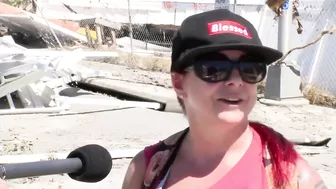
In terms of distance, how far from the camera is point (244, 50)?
200 cm

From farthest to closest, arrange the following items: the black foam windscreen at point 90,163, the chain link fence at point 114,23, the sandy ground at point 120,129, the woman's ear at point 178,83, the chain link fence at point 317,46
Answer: the chain link fence at point 114,23 < the chain link fence at point 317,46 < the sandy ground at point 120,129 < the woman's ear at point 178,83 < the black foam windscreen at point 90,163

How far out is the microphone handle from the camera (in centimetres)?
157

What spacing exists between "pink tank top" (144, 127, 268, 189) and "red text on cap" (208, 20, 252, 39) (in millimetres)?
368

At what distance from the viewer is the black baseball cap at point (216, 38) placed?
1976 mm

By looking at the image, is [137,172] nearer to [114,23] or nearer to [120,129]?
[120,129]

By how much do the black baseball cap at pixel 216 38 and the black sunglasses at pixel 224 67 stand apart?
→ 3 centimetres

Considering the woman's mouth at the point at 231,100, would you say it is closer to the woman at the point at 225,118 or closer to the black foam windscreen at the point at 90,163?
the woman at the point at 225,118

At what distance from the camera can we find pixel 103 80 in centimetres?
1281

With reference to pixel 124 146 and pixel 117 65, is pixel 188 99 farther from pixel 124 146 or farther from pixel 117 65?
pixel 117 65

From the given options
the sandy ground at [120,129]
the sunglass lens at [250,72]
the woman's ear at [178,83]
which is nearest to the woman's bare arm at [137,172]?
the woman's ear at [178,83]

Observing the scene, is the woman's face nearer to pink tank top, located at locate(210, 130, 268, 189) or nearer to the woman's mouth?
the woman's mouth

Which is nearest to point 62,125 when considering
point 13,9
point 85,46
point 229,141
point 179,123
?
point 179,123

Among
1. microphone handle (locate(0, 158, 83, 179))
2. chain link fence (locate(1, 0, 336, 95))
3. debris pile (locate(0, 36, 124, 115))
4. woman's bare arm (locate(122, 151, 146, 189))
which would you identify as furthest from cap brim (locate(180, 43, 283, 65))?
chain link fence (locate(1, 0, 336, 95))

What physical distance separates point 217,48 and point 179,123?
7155mm
